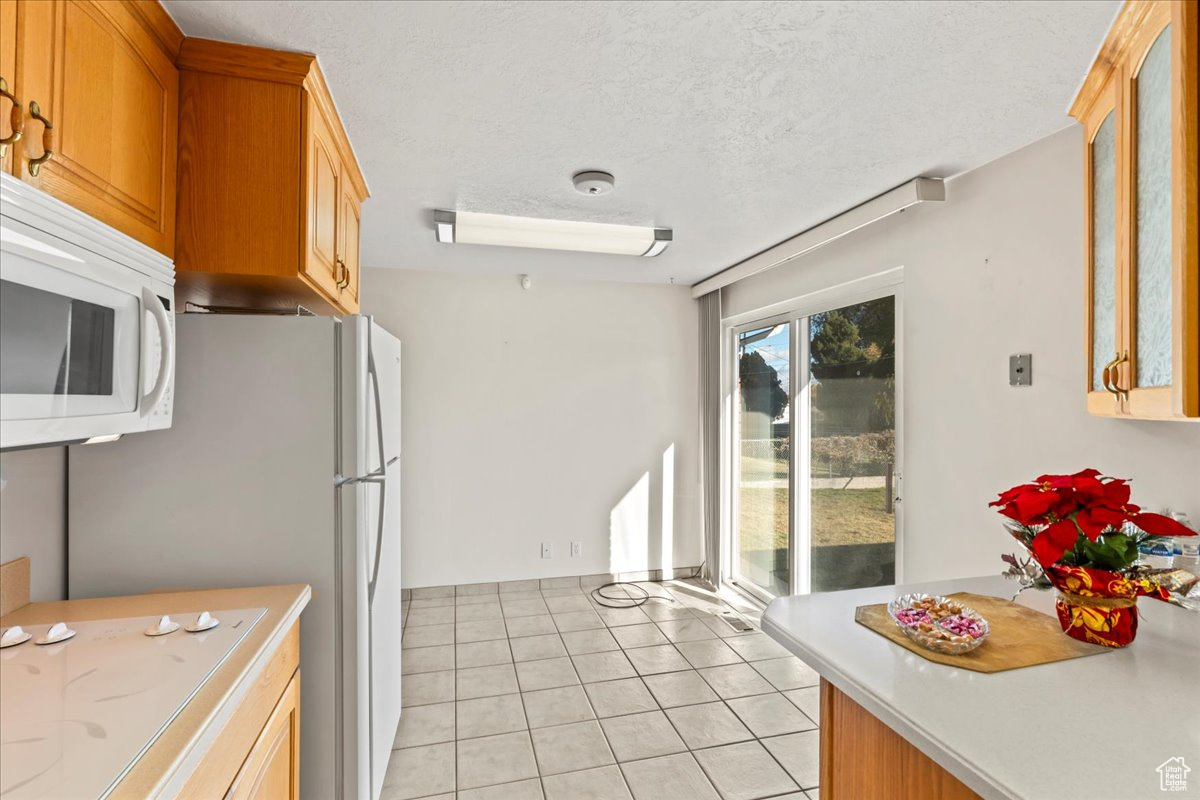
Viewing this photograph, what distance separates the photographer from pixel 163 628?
1267 millimetres

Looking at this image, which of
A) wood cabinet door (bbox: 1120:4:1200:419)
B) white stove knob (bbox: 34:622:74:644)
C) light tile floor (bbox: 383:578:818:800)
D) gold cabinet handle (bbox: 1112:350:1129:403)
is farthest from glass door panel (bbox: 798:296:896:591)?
white stove knob (bbox: 34:622:74:644)

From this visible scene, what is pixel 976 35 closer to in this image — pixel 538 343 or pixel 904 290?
pixel 904 290

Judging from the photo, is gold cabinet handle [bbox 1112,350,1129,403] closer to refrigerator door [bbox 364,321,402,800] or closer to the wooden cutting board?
the wooden cutting board

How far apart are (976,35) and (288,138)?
1.85 m

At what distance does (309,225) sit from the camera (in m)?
1.64

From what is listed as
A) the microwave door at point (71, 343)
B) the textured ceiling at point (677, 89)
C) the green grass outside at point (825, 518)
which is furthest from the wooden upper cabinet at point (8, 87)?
the green grass outside at point (825, 518)

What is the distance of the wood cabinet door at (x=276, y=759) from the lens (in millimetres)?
1166

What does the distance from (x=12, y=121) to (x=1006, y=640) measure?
2.20 metres

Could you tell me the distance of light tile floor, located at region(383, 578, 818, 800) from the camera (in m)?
2.16

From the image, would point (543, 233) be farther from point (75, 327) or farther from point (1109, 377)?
point (1109, 377)

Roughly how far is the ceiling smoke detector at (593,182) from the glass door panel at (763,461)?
74.2 inches

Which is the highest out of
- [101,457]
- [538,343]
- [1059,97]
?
[1059,97]

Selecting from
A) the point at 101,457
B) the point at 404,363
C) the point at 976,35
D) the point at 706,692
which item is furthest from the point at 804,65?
the point at 404,363

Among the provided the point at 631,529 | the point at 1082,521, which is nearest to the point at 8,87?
the point at 1082,521
